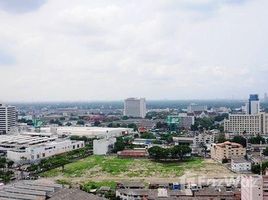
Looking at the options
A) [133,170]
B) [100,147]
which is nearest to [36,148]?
[100,147]

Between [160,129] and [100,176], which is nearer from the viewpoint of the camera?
[100,176]

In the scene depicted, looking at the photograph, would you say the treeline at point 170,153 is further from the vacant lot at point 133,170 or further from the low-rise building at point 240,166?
the low-rise building at point 240,166

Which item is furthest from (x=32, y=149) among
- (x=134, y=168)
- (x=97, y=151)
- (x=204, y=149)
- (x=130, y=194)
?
(x=130, y=194)

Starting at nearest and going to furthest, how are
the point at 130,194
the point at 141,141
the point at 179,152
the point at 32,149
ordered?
the point at 130,194, the point at 179,152, the point at 32,149, the point at 141,141

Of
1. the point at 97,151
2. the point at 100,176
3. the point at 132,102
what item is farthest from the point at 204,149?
the point at 132,102

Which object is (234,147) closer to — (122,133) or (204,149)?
(204,149)

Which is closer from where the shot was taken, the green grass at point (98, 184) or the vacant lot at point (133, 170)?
the green grass at point (98, 184)

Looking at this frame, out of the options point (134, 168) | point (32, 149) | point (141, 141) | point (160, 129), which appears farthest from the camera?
point (160, 129)

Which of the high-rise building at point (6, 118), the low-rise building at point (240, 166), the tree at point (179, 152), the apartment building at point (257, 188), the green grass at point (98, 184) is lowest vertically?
the green grass at point (98, 184)

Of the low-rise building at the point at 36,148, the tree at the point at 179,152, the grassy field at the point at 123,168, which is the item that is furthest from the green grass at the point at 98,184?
the low-rise building at the point at 36,148
